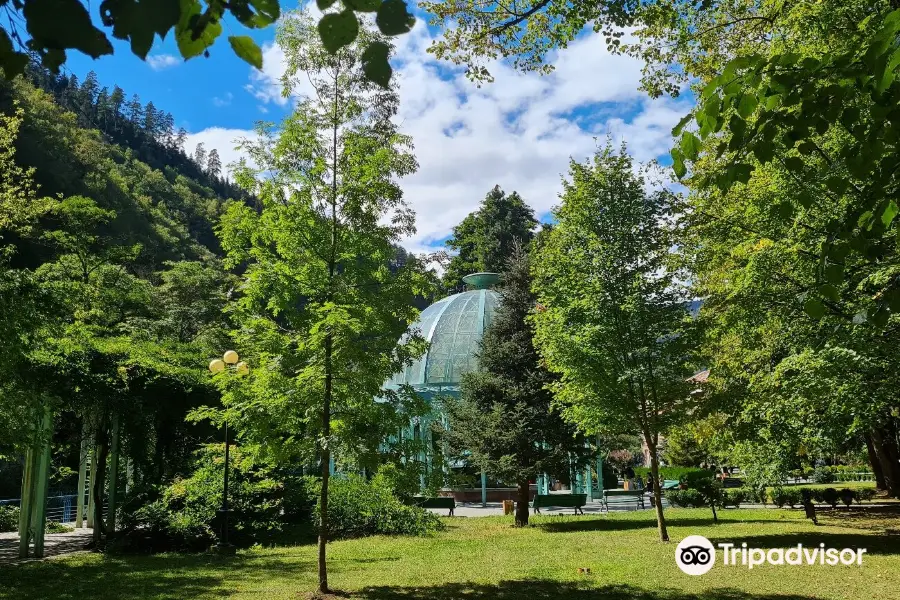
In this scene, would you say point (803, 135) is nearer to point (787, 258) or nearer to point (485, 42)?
point (485, 42)

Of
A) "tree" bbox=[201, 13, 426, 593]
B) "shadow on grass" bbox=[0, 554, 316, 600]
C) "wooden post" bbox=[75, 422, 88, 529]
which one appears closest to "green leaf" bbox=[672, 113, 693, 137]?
"tree" bbox=[201, 13, 426, 593]

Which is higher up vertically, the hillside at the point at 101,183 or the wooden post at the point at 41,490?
the hillside at the point at 101,183

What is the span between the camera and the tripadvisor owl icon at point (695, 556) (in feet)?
31.3

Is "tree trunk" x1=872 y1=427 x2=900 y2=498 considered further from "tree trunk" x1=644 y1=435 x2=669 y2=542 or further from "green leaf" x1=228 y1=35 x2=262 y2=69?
"green leaf" x1=228 y1=35 x2=262 y2=69

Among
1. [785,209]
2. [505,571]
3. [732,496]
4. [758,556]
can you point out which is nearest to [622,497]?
[732,496]

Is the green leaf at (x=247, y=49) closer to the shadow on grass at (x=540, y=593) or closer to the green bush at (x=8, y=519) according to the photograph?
the shadow on grass at (x=540, y=593)

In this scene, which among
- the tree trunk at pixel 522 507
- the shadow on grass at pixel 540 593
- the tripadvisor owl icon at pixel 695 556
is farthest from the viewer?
the tree trunk at pixel 522 507

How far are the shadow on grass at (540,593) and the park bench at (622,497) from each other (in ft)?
49.2

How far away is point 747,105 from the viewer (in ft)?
7.94

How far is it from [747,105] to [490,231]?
54.2m

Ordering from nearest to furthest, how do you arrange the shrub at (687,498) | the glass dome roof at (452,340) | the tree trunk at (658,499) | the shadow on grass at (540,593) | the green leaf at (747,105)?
the green leaf at (747,105) → the shadow on grass at (540,593) → the tree trunk at (658,499) → the shrub at (687,498) → the glass dome roof at (452,340)

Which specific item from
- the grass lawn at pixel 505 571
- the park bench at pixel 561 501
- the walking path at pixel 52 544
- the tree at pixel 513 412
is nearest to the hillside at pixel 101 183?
the walking path at pixel 52 544

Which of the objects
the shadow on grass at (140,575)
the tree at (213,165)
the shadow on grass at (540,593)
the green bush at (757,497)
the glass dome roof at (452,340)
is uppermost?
the tree at (213,165)

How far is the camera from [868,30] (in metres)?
6.67
